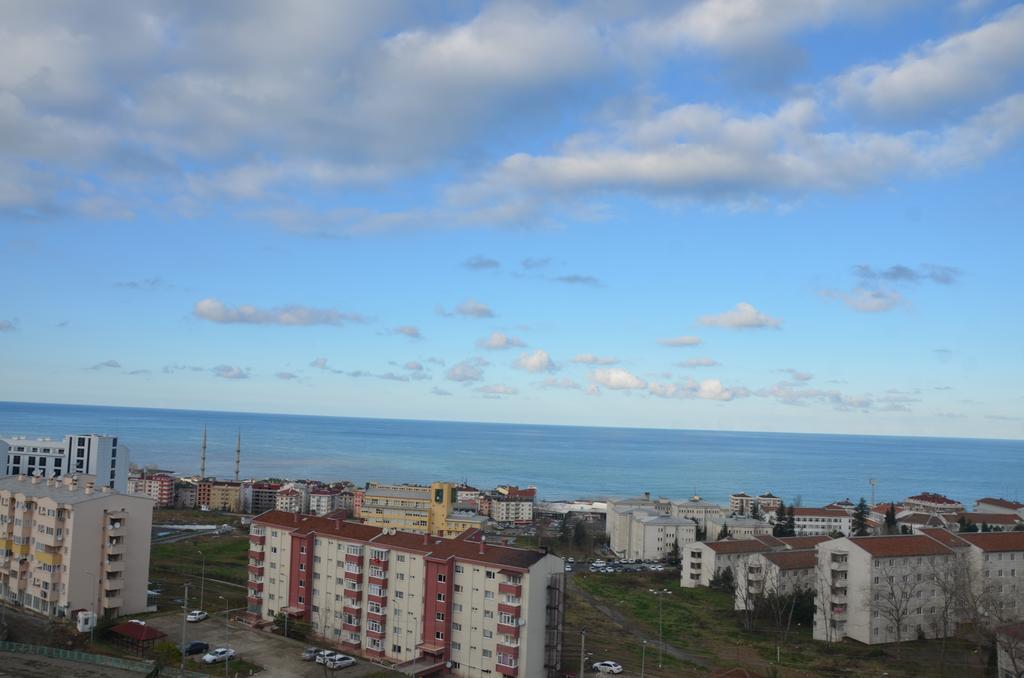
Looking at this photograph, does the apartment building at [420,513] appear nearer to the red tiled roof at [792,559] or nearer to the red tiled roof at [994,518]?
the red tiled roof at [792,559]

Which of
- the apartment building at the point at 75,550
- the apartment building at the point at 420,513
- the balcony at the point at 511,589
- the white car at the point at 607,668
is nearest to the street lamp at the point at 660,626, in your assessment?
the white car at the point at 607,668

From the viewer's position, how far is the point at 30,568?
32.9m

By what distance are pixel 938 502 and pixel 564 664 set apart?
67957mm

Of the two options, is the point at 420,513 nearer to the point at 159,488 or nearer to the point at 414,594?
the point at 414,594

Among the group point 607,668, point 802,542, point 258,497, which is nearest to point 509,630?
point 607,668

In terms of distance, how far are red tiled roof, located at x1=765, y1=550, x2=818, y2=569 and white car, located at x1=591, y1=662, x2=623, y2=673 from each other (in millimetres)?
15505

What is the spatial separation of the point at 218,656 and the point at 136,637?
12.0 feet

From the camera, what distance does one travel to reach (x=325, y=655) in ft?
89.4

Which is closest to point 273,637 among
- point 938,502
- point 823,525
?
point 823,525

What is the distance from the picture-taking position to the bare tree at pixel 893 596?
33812 millimetres

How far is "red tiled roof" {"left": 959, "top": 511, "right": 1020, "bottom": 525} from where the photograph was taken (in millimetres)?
64562

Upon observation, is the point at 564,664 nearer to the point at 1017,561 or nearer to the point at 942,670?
the point at 942,670

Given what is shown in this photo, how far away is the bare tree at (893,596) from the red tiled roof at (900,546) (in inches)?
28.8

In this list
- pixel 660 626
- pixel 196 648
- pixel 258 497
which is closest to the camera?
pixel 196 648
